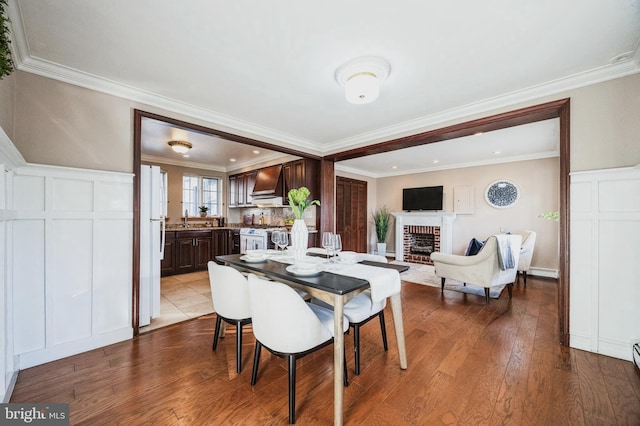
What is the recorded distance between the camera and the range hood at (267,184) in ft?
16.8

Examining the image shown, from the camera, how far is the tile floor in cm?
294

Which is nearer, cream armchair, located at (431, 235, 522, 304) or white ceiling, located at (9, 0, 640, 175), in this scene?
white ceiling, located at (9, 0, 640, 175)

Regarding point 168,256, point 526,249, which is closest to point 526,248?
point 526,249

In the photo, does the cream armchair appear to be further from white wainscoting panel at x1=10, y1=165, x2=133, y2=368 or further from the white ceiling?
white wainscoting panel at x1=10, y1=165, x2=133, y2=368

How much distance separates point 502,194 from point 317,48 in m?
5.41

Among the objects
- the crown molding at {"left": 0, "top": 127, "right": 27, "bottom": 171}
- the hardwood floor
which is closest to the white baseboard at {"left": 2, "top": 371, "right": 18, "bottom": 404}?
the hardwood floor

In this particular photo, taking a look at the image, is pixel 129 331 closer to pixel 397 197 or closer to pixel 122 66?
pixel 122 66

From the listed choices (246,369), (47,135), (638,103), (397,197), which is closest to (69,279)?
(47,135)

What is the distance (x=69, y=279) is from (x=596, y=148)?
4.73 m

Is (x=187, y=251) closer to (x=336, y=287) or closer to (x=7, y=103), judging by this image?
(x=7, y=103)

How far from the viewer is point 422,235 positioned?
6879mm

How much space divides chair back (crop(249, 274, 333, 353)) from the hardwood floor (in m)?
0.43

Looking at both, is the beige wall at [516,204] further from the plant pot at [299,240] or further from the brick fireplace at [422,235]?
the plant pot at [299,240]

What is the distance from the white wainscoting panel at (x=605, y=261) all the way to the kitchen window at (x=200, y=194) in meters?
6.70
